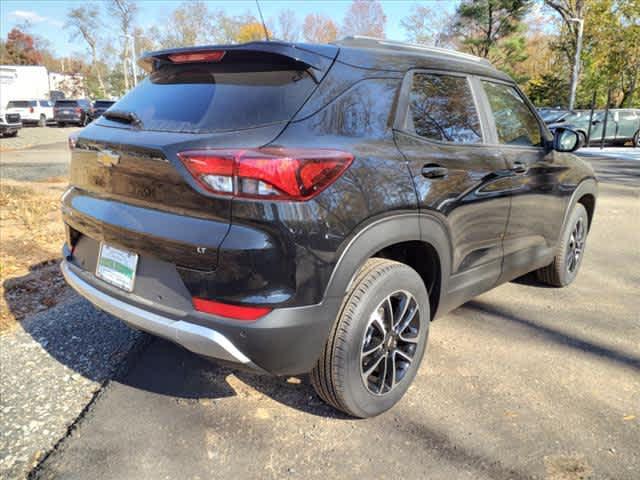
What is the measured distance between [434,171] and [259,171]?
3.33 feet

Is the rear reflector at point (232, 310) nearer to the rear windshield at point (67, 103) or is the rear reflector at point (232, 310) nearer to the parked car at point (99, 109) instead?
the parked car at point (99, 109)

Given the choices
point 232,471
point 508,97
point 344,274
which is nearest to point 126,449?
point 232,471

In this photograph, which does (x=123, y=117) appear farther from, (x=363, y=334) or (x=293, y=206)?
(x=363, y=334)

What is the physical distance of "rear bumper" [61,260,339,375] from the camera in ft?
6.50

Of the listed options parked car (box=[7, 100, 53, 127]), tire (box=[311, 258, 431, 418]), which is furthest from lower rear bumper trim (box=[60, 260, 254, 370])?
parked car (box=[7, 100, 53, 127])

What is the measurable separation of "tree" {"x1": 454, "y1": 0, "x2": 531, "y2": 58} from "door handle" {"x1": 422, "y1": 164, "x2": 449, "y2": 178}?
112 feet

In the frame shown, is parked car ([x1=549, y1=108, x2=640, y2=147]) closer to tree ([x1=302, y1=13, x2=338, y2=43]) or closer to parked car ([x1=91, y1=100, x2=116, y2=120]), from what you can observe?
parked car ([x1=91, y1=100, x2=116, y2=120])

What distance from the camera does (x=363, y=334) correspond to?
7.48ft

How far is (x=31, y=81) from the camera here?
36312mm

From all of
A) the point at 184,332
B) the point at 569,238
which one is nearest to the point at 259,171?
the point at 184,332

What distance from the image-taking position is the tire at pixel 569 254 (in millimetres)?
4160

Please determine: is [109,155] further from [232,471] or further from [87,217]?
[232,471]

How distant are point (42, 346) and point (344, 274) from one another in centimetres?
218

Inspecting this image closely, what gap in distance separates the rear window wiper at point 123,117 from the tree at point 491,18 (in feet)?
113
